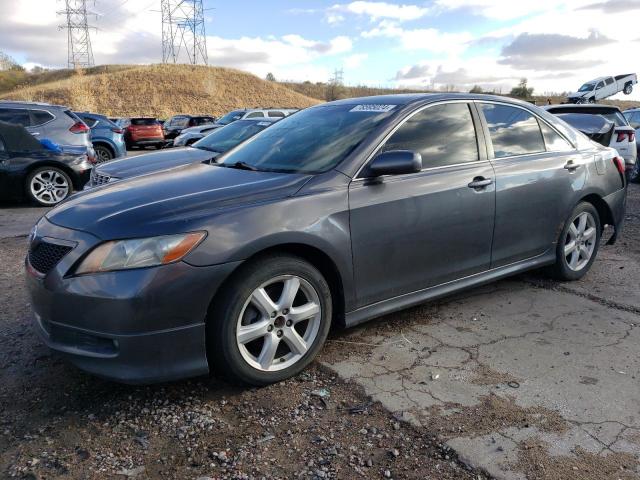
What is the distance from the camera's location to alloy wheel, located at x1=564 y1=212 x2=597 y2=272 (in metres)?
4.71

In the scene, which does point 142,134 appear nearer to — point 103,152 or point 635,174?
point 103,152

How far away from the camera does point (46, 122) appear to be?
9.43 meters

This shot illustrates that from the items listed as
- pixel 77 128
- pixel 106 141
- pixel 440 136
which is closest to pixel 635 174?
pixel 440 136

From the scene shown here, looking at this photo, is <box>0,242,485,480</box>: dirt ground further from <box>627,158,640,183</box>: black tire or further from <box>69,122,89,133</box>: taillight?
<box>627,158,640,183</box>: black tire

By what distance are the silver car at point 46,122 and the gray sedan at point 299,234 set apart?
6345 millimetres

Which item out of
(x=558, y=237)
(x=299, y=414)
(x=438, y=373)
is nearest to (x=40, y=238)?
(x=299, y=414)

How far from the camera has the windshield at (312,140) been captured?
11.3ft

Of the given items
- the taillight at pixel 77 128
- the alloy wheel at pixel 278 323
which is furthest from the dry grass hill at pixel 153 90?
the alloy wheel at pixel 278 323

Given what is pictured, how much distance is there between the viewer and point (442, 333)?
12.2 feet

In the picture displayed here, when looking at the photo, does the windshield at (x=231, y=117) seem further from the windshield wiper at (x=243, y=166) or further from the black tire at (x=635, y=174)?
the windshield wiper at (x=243, y=166)

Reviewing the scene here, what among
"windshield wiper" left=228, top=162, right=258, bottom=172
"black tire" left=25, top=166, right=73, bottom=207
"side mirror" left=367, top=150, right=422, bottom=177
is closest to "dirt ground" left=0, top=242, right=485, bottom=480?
"side mirror" left=367, top=150, right=422, bottom=177

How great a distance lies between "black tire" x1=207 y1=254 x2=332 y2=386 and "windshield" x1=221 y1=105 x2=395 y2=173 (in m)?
0.70

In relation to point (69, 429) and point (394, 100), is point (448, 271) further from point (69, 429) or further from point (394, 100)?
point (69, 429)

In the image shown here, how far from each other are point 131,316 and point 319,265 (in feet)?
3.68
